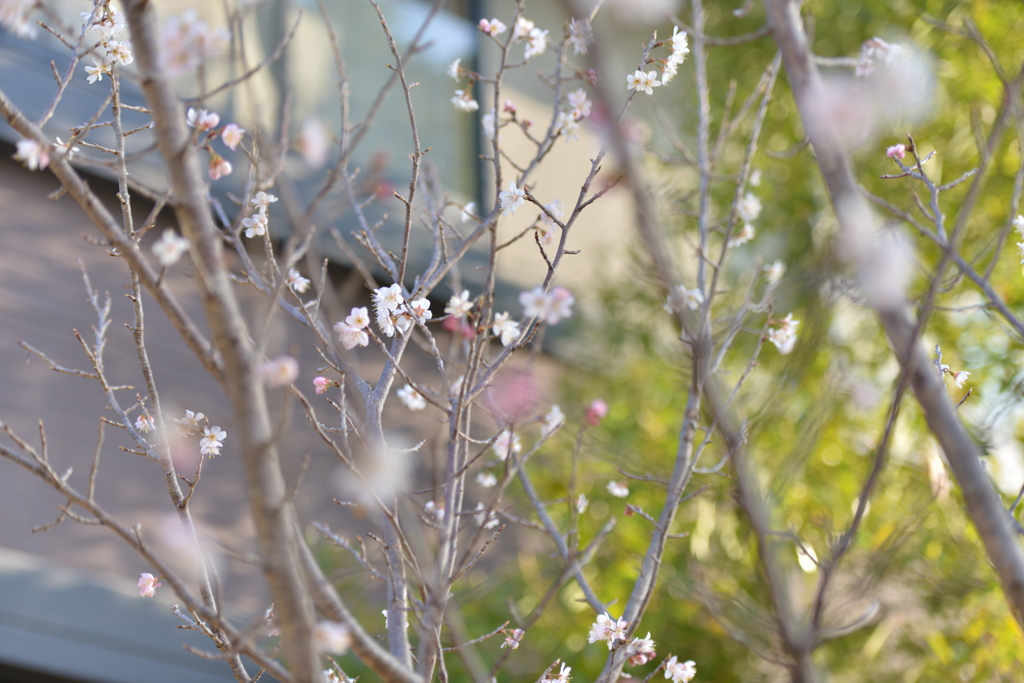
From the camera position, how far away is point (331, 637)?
733 mm

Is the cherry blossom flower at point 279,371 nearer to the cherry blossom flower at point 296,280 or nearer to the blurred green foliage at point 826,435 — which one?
the cherry blossom flower at point 296,280

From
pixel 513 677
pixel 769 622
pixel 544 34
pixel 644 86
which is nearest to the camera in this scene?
pixel 769 622

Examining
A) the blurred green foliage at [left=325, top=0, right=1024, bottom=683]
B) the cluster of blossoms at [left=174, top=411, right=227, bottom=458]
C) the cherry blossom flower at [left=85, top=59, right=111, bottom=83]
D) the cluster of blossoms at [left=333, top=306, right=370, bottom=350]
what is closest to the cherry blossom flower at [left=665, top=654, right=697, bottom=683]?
the cluster of blossoms at [left=333, top=306, right=370, bottom=350]

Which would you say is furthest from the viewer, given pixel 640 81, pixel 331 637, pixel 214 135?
pixel 640 81

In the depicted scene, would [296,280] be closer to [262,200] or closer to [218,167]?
[262,200]

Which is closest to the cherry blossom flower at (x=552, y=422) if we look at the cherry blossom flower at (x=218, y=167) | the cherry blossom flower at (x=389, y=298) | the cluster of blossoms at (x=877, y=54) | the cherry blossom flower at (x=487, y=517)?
the cherry blossom flower at (x=487, y=517)

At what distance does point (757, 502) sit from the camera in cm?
89

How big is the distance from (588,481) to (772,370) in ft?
3.14

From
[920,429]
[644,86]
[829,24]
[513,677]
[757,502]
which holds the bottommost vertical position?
[757,502]

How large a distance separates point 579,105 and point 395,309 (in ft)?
1.91

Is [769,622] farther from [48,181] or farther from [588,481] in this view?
[48,181]

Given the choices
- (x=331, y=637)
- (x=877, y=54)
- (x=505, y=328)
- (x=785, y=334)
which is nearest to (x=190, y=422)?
(x=505, y=328)

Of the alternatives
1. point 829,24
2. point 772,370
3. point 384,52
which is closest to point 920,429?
point 772,370

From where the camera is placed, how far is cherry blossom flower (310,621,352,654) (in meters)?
0.73
